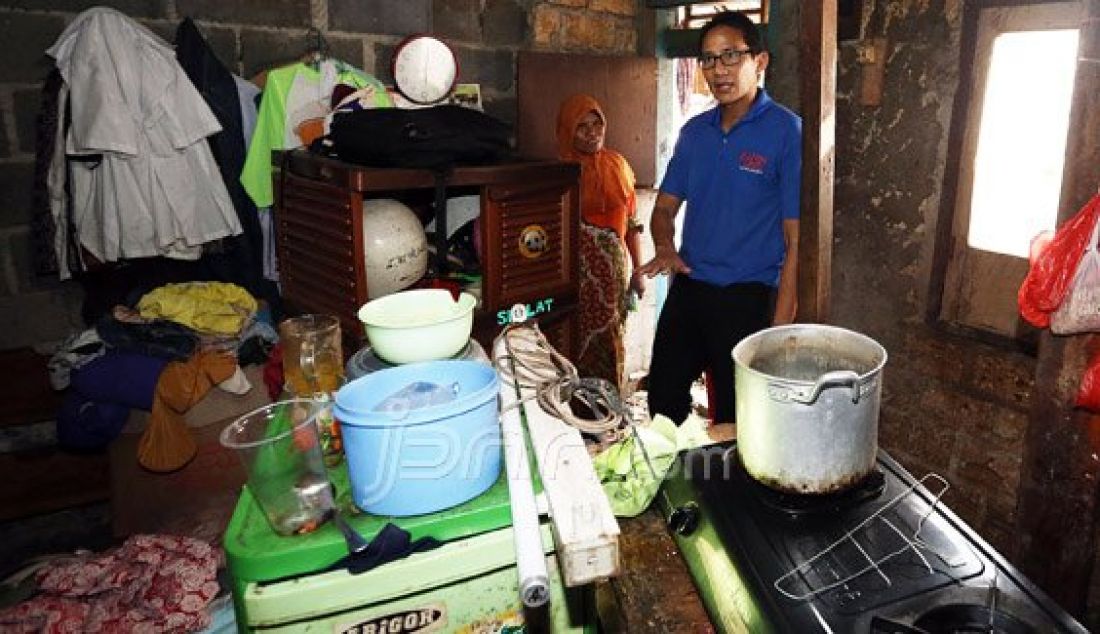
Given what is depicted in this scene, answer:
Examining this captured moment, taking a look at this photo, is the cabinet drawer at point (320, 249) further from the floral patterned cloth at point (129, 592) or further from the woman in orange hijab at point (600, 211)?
the woman in orange hijab at point (600, 211)

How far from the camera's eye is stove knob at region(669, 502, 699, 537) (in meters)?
1.54

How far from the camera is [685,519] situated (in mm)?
1558

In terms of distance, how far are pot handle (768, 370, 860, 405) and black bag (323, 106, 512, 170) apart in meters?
1.89

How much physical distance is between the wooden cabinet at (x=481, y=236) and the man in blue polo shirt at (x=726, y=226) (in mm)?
467

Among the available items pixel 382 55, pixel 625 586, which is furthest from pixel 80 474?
pixel 625 586

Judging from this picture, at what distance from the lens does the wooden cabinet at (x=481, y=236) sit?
2789 mm

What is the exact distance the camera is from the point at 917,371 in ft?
12.0

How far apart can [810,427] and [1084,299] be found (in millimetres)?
1169

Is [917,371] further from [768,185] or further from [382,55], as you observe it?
[382,55]

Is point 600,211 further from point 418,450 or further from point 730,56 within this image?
point 418,450

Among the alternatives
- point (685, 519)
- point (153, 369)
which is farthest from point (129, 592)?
point (685, 519)

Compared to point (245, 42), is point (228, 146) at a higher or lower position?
lower

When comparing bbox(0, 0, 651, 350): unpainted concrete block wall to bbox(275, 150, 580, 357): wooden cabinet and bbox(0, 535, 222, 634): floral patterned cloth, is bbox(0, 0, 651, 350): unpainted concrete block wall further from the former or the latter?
bbox(0, 535, 222, 634): floral patterned cloth

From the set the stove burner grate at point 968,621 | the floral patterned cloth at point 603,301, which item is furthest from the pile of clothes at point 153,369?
the stove burner grate at point 968,621
